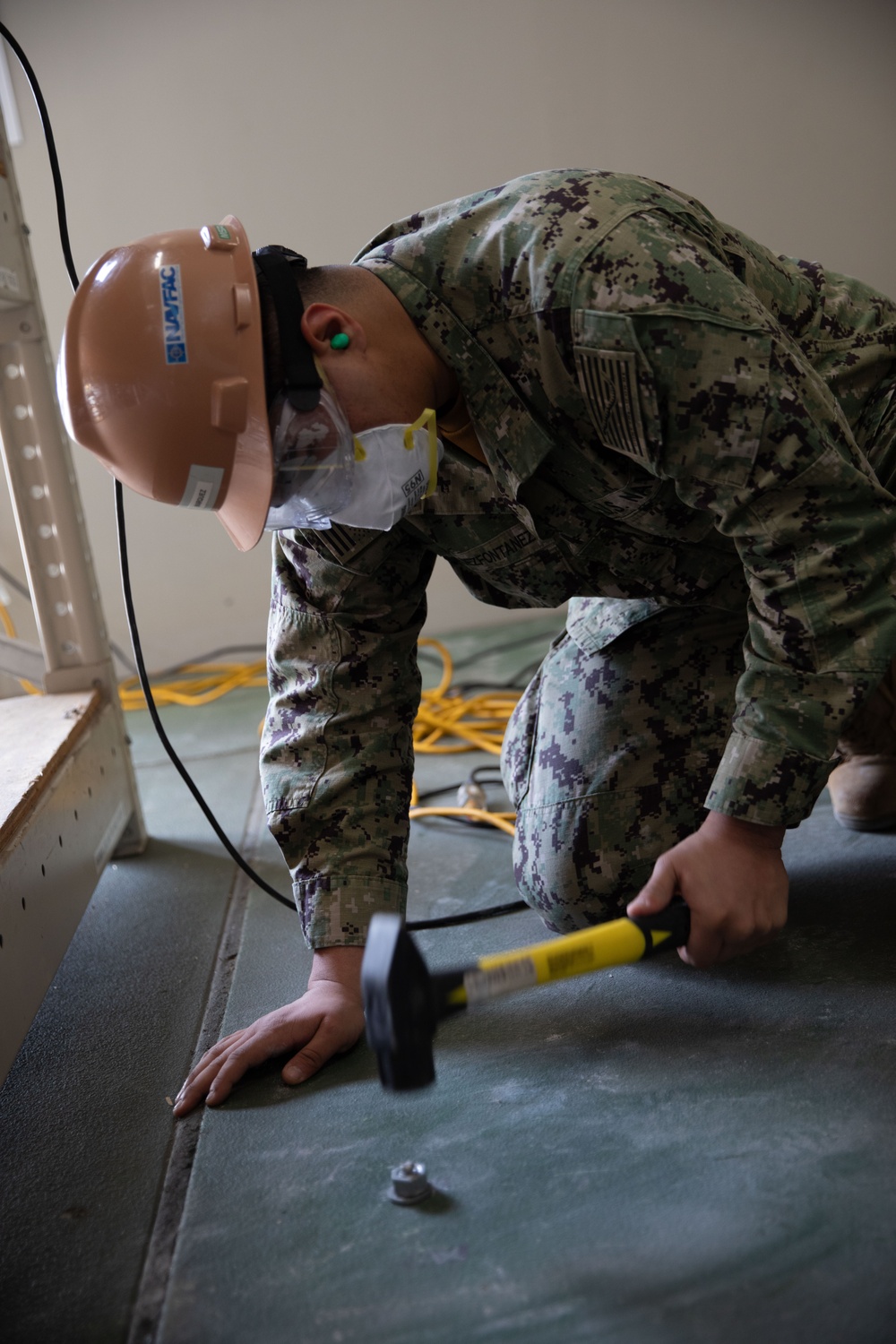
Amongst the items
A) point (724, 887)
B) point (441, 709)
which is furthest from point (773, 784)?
point (441, 709)

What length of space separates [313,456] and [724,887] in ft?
1.92

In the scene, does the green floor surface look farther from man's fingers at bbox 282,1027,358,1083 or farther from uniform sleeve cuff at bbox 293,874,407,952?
uniform sleeve cuff at bbox 293,874,407,952

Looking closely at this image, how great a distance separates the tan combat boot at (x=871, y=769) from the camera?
1.48m

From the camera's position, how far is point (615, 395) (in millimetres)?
1038

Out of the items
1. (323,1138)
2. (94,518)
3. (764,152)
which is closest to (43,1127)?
(323,1138)

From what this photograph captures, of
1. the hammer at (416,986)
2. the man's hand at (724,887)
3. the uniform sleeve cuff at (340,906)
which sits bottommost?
the uniform sleeve cuff at (340,906)

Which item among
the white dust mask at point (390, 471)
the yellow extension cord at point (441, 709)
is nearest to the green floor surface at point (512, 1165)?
the yellow extension cord at point (441, 709)

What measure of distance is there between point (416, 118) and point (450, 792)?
Result: 94.9 inches

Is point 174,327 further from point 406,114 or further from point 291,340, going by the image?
point 406,114

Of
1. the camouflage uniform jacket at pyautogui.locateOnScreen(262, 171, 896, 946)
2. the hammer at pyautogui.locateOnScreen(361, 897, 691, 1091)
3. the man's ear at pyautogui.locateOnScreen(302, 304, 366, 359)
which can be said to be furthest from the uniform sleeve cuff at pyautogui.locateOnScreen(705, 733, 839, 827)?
the man's ear at pyautogui.locateOnScreen(302, 304, 366, 359)

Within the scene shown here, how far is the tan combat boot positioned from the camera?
148cm

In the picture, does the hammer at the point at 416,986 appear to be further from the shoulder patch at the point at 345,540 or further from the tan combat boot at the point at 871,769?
the tan combat boot at the point at 871,769

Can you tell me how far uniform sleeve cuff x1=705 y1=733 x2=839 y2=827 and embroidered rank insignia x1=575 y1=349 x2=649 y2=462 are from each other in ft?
1.07

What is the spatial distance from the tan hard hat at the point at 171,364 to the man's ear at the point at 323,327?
0.05 metres
